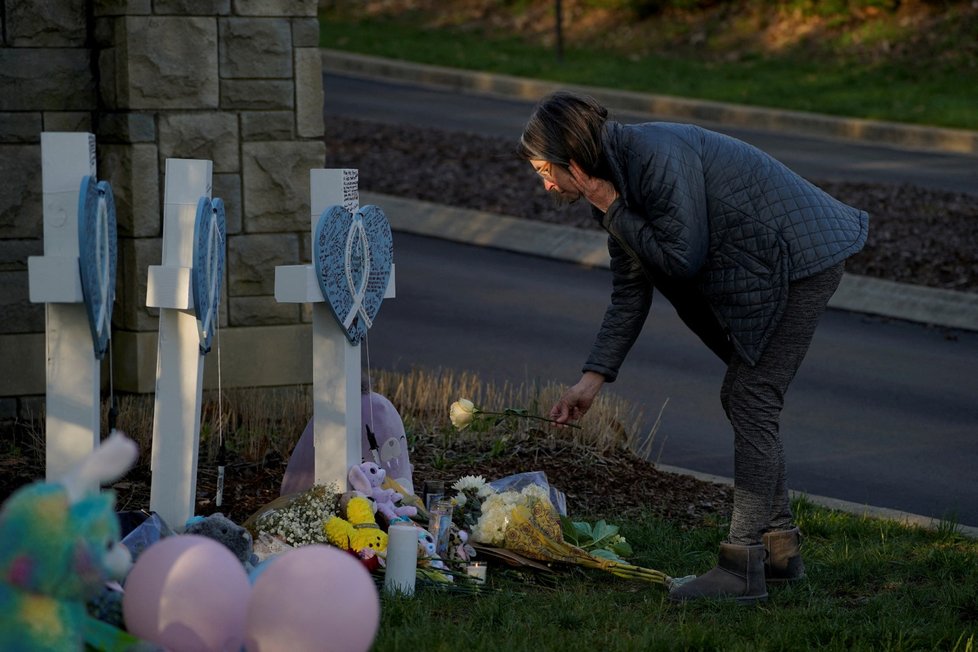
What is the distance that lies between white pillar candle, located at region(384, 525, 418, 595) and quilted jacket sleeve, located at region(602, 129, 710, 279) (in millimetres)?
1167

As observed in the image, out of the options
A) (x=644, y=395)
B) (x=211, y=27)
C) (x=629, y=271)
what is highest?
(x=211, y=27)

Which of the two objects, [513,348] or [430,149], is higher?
[430,149]

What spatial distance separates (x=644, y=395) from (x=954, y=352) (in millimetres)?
2684

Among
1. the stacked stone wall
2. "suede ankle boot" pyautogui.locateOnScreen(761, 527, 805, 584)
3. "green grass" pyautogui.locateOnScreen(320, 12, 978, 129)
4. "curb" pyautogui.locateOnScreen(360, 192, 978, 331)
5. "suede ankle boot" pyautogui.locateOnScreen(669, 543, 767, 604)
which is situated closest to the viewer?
"suede ankle boot" pyautogui.locateOnScreen(669, 543, 767, 604)

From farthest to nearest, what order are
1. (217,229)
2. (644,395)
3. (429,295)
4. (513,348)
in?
(429,295) → (513,348) → (644,395) → (217,229)

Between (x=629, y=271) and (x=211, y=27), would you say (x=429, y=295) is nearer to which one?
(x=211, y=27)

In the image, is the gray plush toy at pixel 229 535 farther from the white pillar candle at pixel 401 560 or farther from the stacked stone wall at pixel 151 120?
the stacked stone wall at pixel 151 120

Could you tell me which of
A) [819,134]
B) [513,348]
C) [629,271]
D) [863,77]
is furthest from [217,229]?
[863,77]

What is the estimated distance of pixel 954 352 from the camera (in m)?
10.4

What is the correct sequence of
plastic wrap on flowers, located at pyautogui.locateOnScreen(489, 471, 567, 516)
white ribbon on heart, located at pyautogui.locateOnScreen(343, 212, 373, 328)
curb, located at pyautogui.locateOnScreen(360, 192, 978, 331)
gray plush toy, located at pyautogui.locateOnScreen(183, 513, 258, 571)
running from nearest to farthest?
gray plush toy, located at pyautogui.locateOnScreen(183, 513, 258, 571) → white ribbon on heart, located at pyautogui.locateOnScreen(343, 212, 373, 328) → plastic wrap on flowers, located at pyautogui.locateOnScreen(489, 471, 567, 516) → curb, located at pyautogui.locateOnScreen(360, 192, 978, 331)

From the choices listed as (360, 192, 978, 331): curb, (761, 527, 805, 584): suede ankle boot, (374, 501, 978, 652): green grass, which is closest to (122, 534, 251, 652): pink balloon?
(374, 501, 978, 652): green grass

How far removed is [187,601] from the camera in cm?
352

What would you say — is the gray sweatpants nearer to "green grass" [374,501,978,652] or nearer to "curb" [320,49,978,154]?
"green grass" [374,501,978,652]

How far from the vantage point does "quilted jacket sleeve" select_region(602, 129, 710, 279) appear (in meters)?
4.76
